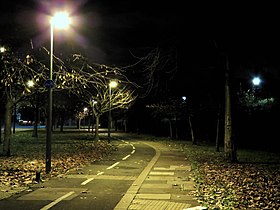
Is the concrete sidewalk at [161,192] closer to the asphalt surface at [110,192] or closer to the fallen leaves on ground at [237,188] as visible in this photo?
the asphalt surface at [110,192]

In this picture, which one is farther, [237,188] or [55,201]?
[237,188]

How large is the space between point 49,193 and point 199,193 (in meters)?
4.16

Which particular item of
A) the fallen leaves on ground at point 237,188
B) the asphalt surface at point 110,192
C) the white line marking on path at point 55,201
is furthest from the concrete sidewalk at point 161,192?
the white line marking on path at point 55,201

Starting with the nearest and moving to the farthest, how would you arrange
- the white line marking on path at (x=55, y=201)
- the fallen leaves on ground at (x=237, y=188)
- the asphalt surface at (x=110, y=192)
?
the white line marking on path at (x=55, y=201)
the asphalt surface at (x=110, y=192)
the fallen leaves on ground at (x=237, y=188)

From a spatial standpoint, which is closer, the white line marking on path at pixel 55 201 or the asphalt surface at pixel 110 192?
the white line marking on path at pixel 55 201

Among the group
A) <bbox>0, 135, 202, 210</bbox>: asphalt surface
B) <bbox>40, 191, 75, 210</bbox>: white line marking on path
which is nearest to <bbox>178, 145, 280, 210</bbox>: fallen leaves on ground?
<bbox>0, 135, 202, 210</bbox>: asphalt surface

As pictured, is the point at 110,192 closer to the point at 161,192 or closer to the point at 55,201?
the point at 161,192

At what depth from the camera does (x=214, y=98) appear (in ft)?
106

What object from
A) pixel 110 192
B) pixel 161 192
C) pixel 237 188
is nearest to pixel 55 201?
pixel 110 192

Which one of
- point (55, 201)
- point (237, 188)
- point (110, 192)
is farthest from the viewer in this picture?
point (237, 188)

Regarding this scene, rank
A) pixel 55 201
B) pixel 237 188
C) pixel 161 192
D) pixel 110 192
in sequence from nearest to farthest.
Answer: pixel 55 201, pixel 110 192, pixel 161 192, pixel 237 188

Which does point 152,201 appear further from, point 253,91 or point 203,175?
point 253,91

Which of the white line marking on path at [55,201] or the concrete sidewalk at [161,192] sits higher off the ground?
the white line marking on path at [55,201]

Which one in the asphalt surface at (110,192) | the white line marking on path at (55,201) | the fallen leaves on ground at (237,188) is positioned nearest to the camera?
the white line marking on path at (55,201)
